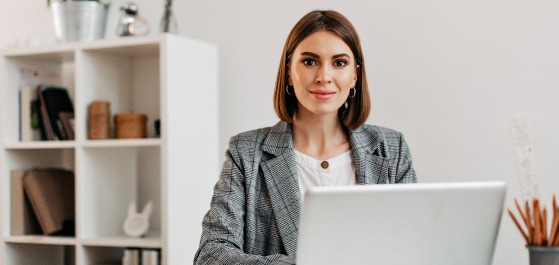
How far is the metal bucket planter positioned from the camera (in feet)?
10.3

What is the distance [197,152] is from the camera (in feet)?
9.86

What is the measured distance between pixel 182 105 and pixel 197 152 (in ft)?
0.64

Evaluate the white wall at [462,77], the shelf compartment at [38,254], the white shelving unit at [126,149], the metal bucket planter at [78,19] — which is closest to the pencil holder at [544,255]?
the white wall at [462,77]

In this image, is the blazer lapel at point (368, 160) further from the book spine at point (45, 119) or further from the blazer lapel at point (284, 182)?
the book spine at point (45, 119)

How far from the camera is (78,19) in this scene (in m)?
3.16

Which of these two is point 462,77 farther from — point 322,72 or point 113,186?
point 113,186

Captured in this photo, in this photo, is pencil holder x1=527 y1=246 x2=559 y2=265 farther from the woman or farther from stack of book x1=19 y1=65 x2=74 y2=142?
stack of book x1=19 y1=65 x2=74 y2=142

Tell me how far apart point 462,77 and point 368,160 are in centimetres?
89

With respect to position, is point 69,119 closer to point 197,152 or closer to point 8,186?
point 8,186

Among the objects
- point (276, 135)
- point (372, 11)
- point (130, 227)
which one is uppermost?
point (372, 11)

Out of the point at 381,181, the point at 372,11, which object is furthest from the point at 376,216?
the point at 372,11

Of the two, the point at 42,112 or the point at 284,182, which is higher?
the point at 42,112

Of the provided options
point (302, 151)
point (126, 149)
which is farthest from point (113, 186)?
point (302, 151)

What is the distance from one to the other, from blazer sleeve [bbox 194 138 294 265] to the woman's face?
24 centimetres
